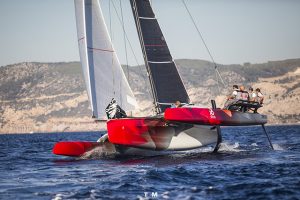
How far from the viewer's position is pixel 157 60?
70.6 ft

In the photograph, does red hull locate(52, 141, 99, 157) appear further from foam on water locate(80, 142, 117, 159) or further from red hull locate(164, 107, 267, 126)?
red hull locate(164, 107, 267, 126)

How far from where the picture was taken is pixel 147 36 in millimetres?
21547

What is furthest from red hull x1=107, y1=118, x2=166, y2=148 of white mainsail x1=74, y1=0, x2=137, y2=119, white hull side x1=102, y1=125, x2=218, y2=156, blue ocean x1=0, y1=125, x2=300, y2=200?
blue ocean x1=0, y1=125, x2=300, y2=200

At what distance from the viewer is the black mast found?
69.4 ft

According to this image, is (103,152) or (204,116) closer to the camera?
(204,116)

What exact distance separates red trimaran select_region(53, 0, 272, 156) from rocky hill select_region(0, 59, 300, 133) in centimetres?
11170

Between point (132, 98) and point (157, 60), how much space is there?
74.5 inches

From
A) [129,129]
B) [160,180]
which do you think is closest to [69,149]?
[129,129]

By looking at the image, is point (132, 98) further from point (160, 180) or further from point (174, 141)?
point (160, 180)

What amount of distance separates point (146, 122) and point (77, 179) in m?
6.50

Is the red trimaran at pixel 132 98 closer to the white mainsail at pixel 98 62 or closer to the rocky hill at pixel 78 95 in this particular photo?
the white mainsail at pixel 98 62

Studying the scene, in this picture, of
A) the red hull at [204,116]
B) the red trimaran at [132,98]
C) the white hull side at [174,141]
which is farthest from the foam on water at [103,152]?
the red hull at [204,116]

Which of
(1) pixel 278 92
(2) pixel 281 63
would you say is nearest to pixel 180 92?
(1) pixel 278 92

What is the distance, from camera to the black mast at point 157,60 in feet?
69.4
